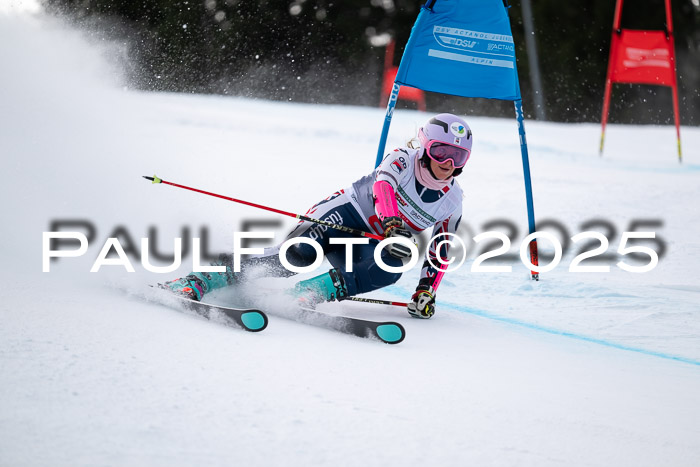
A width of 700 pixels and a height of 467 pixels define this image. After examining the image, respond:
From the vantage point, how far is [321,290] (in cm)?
293

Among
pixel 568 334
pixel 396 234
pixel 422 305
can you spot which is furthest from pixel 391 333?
pixel 568 334

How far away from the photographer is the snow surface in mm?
1651

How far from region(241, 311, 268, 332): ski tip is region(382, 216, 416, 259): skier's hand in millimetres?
595

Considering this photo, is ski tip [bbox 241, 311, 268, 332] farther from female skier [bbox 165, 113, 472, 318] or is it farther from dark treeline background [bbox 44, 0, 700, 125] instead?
dark treeline background [bbox 44, 0, 700, 125]

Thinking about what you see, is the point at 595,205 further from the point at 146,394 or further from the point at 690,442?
the point at 146,394

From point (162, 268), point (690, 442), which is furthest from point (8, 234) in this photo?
point (690, 442)

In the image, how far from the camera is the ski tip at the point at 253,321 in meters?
2.48

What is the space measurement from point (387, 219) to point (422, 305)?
0.43 m

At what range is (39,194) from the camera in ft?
13.1

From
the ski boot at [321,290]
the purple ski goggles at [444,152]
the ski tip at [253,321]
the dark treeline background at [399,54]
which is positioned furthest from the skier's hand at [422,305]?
the dark treeline background at [399,54]

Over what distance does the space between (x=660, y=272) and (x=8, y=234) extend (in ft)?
11.2

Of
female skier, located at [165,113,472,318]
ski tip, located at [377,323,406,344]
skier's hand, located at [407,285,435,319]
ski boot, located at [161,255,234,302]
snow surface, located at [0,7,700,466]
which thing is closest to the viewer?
snow surface, located at [0,7,700,466]

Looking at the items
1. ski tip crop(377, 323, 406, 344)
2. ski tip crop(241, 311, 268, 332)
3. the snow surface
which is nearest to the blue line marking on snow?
the snow surface

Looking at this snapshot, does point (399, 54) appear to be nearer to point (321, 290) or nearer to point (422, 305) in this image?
point (422, 305)
